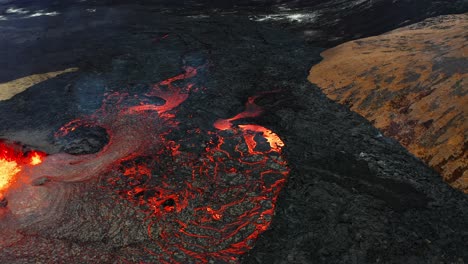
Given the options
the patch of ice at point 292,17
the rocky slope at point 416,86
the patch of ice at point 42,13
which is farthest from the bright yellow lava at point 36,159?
the patch of ice at point 42,13

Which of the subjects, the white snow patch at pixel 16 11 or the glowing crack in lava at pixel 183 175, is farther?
the white snow patch at pixel 16 11

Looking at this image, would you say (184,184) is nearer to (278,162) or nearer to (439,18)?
(278,162)

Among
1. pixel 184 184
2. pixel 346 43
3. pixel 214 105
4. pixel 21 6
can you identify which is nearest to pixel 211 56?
pixel 214 105

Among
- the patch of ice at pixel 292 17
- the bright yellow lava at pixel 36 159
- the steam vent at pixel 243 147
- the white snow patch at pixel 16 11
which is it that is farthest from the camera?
the white snow patch at pixel 16 11

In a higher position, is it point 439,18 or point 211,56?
point 439,18

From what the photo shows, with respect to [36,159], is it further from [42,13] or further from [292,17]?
[42,13]

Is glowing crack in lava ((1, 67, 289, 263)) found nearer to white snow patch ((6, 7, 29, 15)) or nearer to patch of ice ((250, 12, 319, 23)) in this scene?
patch of ice ((250, 12, 319, 23))

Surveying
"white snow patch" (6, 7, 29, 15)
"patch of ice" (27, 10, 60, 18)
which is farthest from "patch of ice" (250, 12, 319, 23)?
"white snow patch" (6, 7, 29, 15)

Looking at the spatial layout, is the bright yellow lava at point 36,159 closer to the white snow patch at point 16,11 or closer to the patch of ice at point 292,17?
the patch of ice at point 292,17
